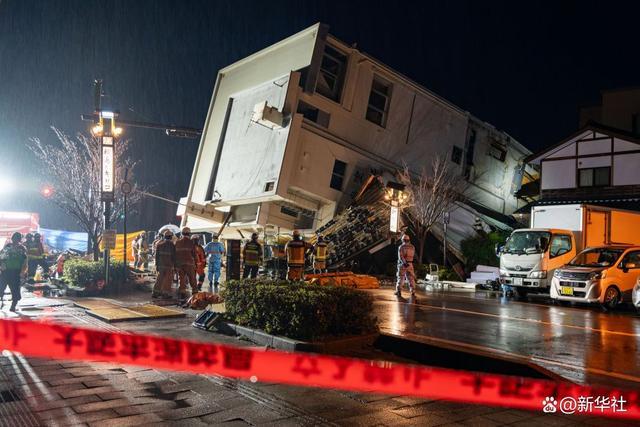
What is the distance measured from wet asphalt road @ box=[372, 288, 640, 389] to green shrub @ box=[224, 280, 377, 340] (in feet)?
3.71

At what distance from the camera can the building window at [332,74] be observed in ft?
86.5

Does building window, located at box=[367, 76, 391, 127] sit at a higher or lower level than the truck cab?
higher

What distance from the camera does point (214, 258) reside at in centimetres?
1792

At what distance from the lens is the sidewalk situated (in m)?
4.92

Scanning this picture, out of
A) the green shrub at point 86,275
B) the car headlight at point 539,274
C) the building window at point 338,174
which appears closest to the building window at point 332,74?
the building window at point 338,174

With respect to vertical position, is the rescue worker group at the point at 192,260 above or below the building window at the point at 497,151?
below

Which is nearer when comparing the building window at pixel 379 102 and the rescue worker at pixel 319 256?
the rescue worker at pixel 319 256

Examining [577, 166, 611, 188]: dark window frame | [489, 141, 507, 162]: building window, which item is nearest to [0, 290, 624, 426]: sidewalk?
[577, 166, 611, 188]: dark window frame

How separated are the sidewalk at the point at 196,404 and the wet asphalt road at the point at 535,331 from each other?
1.86 meters

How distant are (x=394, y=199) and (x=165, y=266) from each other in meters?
12.7

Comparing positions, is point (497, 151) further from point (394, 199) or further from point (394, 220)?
point (394, 220)

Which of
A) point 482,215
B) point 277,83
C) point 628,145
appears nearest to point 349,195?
point 277,83

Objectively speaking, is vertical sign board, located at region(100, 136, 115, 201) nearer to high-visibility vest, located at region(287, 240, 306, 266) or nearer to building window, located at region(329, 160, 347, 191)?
high-visibility vest, located at region(287, 240, 306, 266)

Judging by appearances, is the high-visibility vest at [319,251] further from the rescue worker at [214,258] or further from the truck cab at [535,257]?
the truck cab at [535,257]
